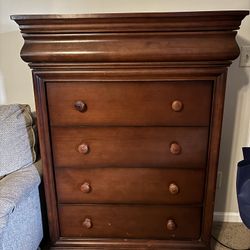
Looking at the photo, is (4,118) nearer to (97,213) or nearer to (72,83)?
(72,83)

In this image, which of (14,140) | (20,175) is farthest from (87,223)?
(14,140)

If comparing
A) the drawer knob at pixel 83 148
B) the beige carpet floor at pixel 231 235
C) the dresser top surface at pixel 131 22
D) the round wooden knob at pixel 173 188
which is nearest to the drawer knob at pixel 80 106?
the drawer knob at pixel 83 148

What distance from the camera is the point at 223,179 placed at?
64.8 inches

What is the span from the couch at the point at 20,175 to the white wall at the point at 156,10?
0.36 meters

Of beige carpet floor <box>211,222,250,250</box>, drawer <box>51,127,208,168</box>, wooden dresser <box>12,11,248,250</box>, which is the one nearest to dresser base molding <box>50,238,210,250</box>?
wooden dresser <box>12,11,248,250</box>

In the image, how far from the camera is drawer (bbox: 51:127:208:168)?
1143 mm

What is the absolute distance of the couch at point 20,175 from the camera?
1.09 meters

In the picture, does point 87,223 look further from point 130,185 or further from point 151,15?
point 151,15

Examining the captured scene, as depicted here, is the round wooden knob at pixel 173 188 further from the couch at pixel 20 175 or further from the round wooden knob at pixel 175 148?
the couch at pixel 20 175

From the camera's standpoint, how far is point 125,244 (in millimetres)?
1324

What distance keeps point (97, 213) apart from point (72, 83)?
2.13 feet

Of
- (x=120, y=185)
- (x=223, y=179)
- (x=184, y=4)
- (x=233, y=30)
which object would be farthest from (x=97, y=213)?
(x=184, y=4)

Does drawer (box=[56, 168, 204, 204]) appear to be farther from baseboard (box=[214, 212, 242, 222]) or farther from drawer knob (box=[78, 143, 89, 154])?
baseboard (box=[214, 212, 242, 222])

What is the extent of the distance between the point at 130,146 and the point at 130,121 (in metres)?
0.12
